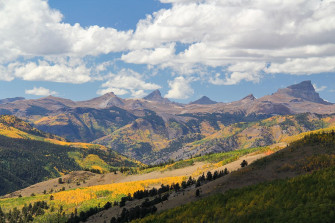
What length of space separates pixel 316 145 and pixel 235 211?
63.4m

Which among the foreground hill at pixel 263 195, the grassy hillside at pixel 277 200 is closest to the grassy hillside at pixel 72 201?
the foreground hill at pixel 263 195

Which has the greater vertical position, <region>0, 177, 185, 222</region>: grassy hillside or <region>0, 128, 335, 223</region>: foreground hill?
<region>0, 128, 335, 223</region>: foreground hill

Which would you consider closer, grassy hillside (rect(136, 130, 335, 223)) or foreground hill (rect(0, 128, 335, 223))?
grassy hillside (rect(136, 130, 335, 223))

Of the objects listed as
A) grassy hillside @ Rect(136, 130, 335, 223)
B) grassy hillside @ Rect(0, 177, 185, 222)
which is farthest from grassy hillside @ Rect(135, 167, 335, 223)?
grassy hillside @ Rect(0, 177, 185, 222)

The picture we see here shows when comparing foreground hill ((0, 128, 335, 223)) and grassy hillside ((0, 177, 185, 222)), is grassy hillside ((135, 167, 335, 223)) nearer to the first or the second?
foreground hill ((0, 128, 335, 223))

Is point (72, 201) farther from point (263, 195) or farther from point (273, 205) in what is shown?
point (273, 205)

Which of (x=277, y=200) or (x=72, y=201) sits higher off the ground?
(x=277, y=200)

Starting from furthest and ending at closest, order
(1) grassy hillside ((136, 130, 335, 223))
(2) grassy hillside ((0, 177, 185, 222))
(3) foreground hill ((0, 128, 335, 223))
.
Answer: (2) grassy hillside ((0, 177, 185, 222))
(3) foreground hill ((0, 128, 335, 223))
(1) grassy hillside ((136, 130, 335, 223))

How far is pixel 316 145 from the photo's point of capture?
343 feet

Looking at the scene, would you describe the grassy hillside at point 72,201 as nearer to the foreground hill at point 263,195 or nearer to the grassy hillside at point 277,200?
the foreground hill at point 263,195

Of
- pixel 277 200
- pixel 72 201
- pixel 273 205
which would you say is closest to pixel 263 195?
pixel 277 200

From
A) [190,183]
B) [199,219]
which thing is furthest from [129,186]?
[199,219]

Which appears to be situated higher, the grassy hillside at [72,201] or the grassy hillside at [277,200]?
the grassy hillside at [277,200]

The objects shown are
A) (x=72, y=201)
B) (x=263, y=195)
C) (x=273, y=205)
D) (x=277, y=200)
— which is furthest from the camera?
(x=72, y=201)
